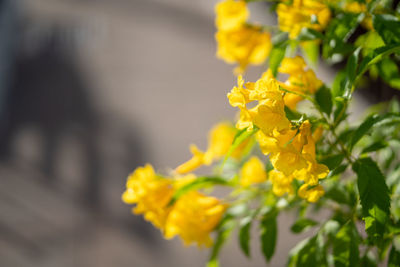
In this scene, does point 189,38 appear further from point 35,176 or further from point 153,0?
point 35,176

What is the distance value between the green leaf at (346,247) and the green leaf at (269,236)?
87 millimetres

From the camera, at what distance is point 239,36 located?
1.92 ft

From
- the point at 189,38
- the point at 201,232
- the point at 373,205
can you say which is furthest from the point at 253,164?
the point at 189,38

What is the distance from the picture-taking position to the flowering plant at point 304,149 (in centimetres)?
33

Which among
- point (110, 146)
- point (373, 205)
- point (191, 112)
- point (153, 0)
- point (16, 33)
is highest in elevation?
point (16, 33)

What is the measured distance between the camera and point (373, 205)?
0.33 m

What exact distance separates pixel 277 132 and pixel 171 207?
259mm

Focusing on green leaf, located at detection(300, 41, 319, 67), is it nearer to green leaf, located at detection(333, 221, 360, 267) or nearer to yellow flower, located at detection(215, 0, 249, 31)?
yellow flower, located at detection(215, 0, 249, 31)

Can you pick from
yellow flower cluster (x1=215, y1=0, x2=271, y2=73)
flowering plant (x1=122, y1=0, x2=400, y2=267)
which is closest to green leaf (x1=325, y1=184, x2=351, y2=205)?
flowering plant (x1=122, y1=0, x2=400, y2=267)

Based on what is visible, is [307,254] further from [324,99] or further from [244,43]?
[244,43]

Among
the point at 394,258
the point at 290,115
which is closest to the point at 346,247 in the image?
the point at 394,258

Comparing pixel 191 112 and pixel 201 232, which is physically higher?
pixel 191 112

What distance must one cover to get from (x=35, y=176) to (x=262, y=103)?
183 cm

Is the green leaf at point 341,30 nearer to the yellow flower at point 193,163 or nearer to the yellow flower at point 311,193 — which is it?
the yellow flower at point 311,193
